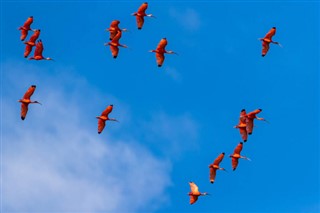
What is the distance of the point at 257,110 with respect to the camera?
88.1 m

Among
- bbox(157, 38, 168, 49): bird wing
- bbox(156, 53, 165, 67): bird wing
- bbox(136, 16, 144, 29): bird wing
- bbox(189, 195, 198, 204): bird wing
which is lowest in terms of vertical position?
bbox(189, 195, 198, 204): bird wing

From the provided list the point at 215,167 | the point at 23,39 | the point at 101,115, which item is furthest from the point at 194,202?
the point at 23,39

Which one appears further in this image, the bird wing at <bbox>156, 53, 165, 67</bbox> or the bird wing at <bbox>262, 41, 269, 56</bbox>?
the bird wing at <bbox>262, 41, 269, 56</bbox>

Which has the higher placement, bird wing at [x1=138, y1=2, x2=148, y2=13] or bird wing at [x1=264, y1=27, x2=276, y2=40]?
bird wing at [x1=138, y1=2, x2=148, y2=13]

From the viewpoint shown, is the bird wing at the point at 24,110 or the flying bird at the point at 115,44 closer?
the bird wing at the point at 24,110

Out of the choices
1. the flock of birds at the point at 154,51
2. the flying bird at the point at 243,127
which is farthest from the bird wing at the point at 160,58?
the flying bird at the point at 243,127

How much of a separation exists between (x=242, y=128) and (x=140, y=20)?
11.0 m

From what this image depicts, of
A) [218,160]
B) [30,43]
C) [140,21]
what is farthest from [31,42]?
[218,160]

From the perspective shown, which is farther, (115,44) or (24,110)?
(115,44)

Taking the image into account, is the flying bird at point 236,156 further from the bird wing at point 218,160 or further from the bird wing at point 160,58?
the bird wing at point 160,58

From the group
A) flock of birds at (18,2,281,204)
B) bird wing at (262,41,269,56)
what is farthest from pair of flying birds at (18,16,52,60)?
bird wing at (262,41,269,56)

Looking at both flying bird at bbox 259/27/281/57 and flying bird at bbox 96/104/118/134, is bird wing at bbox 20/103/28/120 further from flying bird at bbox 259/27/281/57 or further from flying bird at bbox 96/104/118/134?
flying bird at bbox 259/27/281/57

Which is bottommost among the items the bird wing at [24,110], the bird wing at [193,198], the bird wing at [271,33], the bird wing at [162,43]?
the bird wing at [193,198]

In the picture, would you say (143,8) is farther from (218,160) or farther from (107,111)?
(218,160)
